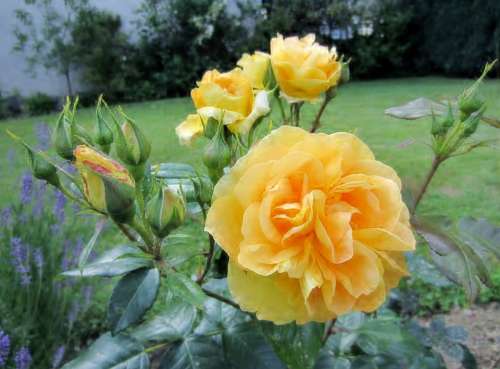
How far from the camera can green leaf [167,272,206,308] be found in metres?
0.57

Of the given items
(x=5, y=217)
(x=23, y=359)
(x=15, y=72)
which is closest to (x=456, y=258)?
(x=23, y=359)

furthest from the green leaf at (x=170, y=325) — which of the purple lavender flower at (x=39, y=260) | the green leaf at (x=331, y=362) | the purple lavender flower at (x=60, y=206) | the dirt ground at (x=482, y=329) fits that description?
the dirt ground at (x=482, y=329)

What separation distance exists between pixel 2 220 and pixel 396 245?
1551 mm

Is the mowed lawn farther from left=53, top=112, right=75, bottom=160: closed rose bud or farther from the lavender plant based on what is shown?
the lavender plant

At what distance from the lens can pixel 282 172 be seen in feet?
1.62

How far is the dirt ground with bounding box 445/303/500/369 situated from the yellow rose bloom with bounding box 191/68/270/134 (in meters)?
1.48

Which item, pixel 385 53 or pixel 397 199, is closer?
pixel 397 199

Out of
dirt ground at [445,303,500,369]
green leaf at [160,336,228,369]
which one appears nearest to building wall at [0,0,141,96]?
dirt ground at [445,303,500,369]

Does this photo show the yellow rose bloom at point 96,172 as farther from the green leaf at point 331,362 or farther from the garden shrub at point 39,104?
the garden shrub at point 39,104

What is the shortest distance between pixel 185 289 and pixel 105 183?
14 cm

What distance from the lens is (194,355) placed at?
79 cm

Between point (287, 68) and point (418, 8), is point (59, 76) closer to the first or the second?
point (418, 8)

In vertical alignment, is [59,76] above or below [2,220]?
below

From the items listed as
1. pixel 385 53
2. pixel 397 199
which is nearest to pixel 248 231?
pixel 397 199
